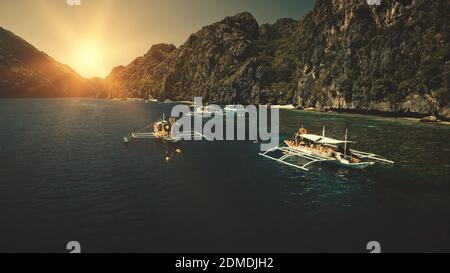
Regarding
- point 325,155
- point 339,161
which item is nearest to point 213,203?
point 339,161

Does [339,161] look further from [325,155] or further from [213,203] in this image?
[213,203]

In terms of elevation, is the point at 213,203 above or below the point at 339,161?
below

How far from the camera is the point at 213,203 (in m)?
36.3

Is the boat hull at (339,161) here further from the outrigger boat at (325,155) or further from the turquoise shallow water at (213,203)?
the turquoise shallow water at (213,203)

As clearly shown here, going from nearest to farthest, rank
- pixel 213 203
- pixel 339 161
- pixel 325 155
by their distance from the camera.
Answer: pixel 213 203, pixel 339 161, pixel 325 155

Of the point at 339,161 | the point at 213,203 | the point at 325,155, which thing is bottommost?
the point at 213,203

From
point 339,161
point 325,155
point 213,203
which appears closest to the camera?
point 213,203

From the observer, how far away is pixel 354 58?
18375 centimetres

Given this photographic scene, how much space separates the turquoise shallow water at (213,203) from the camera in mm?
27688

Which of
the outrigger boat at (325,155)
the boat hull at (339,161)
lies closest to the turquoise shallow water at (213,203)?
the boat hull at (339,161)

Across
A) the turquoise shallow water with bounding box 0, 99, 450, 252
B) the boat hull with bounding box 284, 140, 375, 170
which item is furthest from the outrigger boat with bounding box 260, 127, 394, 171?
the turquoise shallow water with bounding box 0, 99, 450, 252

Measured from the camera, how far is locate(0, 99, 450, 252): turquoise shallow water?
2769 cm

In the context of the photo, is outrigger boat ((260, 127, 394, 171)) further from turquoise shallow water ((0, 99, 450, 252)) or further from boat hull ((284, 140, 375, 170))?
turquoise shallow water ((0, 99, 450, 252))

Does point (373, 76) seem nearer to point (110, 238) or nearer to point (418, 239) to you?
point (418, 239)
